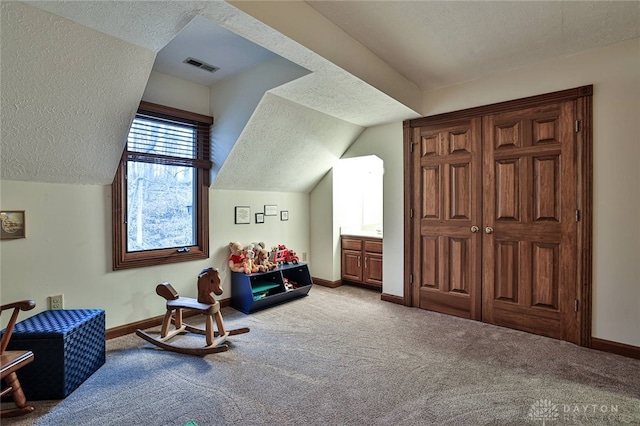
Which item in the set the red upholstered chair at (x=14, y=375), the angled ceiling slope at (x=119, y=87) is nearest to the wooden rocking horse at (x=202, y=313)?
the red upholstered chair at (x=14, y=375)

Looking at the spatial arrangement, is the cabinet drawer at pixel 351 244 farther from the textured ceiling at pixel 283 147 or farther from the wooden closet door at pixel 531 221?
the wooden closet door at pixel 531 221

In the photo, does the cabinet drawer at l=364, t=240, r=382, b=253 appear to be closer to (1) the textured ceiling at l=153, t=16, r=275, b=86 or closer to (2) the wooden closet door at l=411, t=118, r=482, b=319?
(2) the wooden closet door at l=411, t=118, r=482, b=319

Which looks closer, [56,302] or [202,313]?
[56,302]

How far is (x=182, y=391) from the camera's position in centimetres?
197

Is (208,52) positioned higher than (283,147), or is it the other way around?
(208,52)

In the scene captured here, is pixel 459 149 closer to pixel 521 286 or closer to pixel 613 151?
pixel 613 151

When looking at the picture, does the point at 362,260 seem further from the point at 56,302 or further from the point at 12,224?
the point at 12,224

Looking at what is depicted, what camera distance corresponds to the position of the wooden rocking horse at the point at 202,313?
2461 millimetres

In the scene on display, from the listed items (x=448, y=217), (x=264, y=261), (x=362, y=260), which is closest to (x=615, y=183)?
(x=448, y=217)

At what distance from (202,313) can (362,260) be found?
2428mm

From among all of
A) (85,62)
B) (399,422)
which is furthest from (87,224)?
(399,422)

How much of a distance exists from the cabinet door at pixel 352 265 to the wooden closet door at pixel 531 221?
5.63ft

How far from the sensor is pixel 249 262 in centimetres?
362

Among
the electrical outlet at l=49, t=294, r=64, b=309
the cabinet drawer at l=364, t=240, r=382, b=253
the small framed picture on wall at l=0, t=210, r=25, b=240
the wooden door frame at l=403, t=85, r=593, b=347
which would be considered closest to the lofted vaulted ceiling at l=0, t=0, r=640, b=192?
the small framed picture on wall at l=0, t=210, r=25, b=240
